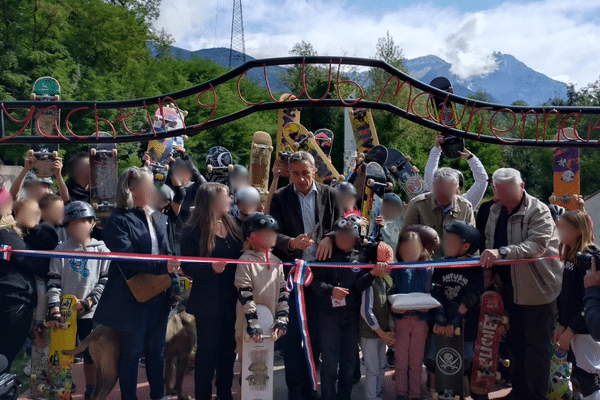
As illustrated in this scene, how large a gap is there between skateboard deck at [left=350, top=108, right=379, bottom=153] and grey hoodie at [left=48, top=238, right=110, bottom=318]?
398 cm

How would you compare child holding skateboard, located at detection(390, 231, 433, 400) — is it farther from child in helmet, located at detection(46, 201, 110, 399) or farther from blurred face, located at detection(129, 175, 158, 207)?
child in helmet, located at detection(46, 201, 110, 399)

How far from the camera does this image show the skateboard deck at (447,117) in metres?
4.78

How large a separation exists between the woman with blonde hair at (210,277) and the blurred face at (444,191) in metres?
1.79

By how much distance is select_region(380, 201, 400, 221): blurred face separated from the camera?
20.1 ft

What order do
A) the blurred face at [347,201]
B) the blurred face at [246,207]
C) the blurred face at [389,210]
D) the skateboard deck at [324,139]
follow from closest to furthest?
the blurred face at [347,201], the blurred face at [246,207], the blurred face at [389,210], the skateboard deck at [324,139]

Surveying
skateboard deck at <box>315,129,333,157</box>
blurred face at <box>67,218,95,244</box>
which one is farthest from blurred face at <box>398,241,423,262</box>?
skateboard deck at <box>315,129,333,157</box>

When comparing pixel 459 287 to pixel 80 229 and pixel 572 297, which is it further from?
pixel 80 229

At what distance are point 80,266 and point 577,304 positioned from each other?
4.07 metres

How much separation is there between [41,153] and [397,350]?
365cm

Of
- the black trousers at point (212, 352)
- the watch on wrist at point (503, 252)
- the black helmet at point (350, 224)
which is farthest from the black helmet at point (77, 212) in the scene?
the watch on wrist at point (503, 252)

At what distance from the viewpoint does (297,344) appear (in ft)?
15.7

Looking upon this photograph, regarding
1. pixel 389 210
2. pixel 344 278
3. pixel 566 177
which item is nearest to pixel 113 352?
pixel 344 278

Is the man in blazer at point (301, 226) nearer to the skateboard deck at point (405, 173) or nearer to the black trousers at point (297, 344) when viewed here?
the black trousers at point (297, 344)

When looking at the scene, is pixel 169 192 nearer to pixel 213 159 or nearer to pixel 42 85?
pixel 213 159
